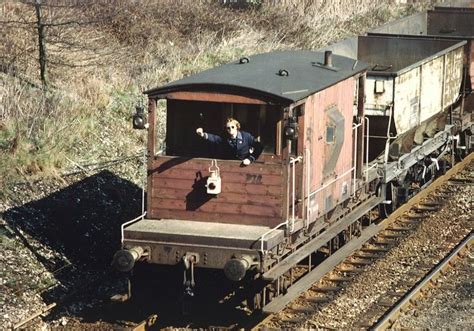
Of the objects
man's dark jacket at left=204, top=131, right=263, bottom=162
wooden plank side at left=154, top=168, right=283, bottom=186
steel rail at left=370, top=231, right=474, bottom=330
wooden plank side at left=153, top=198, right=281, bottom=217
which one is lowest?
steel rail at left=370, top=231, right=474, bottom=330

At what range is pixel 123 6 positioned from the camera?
1093 inches

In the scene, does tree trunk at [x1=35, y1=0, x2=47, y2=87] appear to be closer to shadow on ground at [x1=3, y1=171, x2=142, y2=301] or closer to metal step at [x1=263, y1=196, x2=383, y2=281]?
shadow on ground at [x1=3, y1=171, x2=142, y2=301]

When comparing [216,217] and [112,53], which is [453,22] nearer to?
[112,53]

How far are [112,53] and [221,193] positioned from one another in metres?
12.2

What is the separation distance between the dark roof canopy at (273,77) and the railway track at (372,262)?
8.03 ft

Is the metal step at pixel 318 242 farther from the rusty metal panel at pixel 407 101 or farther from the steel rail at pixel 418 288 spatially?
the rusty metal panel at pixel 407 101

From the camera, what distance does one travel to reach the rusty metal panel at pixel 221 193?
12625 mm

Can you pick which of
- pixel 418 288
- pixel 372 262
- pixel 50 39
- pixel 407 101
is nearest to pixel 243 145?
pixel 418 288

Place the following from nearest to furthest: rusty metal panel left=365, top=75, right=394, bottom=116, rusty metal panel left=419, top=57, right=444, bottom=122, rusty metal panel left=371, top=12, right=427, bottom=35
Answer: rusty metal panel left=365, top=75, right=394, bottom=116, rusty metal panel left=419, top=57, right=444, bottom=122, rusty metal panel left=371, top=12, right=427, bottom=35

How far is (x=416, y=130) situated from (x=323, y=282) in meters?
4.85

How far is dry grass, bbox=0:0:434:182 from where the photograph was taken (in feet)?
58.1

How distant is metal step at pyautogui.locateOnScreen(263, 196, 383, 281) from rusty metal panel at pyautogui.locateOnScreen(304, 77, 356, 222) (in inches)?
12.8

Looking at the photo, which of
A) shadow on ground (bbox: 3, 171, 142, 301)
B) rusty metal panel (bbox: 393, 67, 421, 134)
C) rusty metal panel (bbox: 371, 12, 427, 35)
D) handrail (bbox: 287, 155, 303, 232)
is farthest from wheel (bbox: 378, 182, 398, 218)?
rusty metal panel (bbox: 371, 12, 427, 35)

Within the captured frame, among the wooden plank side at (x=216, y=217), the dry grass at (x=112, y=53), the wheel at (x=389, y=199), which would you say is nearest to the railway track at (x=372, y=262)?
the wheel at (x=389, y=199)
